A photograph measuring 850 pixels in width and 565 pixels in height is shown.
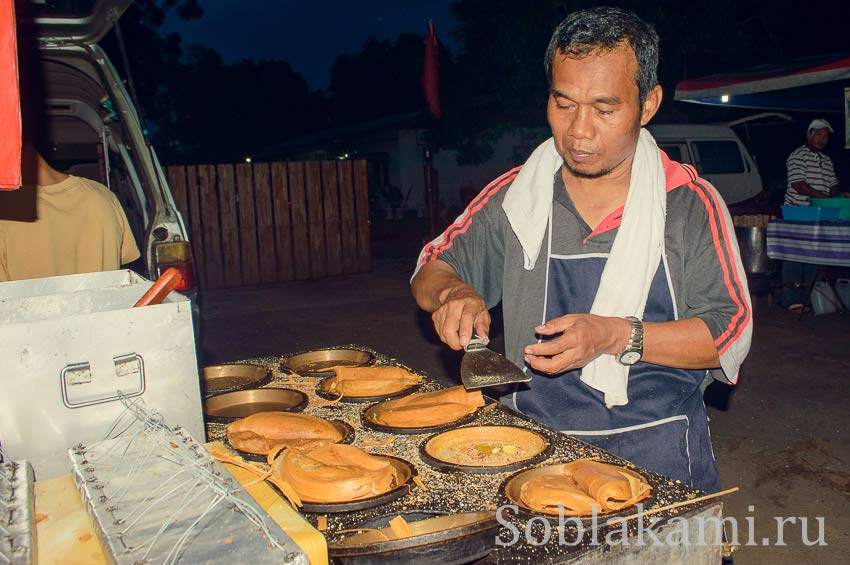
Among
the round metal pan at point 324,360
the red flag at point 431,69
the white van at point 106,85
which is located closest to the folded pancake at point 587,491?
the round metal pan at point 324,360

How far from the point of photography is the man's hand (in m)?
1.97

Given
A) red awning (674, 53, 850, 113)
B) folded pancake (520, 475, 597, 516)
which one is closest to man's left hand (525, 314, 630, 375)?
folded pancake (520, 475, 597, 516)

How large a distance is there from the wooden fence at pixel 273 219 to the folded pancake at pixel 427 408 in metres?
9.37

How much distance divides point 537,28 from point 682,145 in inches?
166

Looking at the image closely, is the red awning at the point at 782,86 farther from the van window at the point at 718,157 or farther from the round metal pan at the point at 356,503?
the round metal pan at the point at 356,503

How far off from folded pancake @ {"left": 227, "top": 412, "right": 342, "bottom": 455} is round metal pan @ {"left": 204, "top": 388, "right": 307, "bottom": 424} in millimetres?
301

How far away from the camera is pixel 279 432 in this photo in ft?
6.40

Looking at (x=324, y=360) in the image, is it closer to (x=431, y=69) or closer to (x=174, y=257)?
(x=174, y=257)

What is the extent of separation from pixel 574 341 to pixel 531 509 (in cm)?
47

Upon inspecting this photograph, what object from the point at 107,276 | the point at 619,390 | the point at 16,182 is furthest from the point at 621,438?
the point at 16,182

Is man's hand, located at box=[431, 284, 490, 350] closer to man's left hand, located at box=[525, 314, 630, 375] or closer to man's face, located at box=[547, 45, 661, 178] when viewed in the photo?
man's left hand, located at box=[525, 314, 630, 375]

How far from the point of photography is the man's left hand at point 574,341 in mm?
1777

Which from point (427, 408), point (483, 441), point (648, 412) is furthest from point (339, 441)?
point (648, 412)

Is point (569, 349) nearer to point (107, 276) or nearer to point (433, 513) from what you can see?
point (433, 513)
